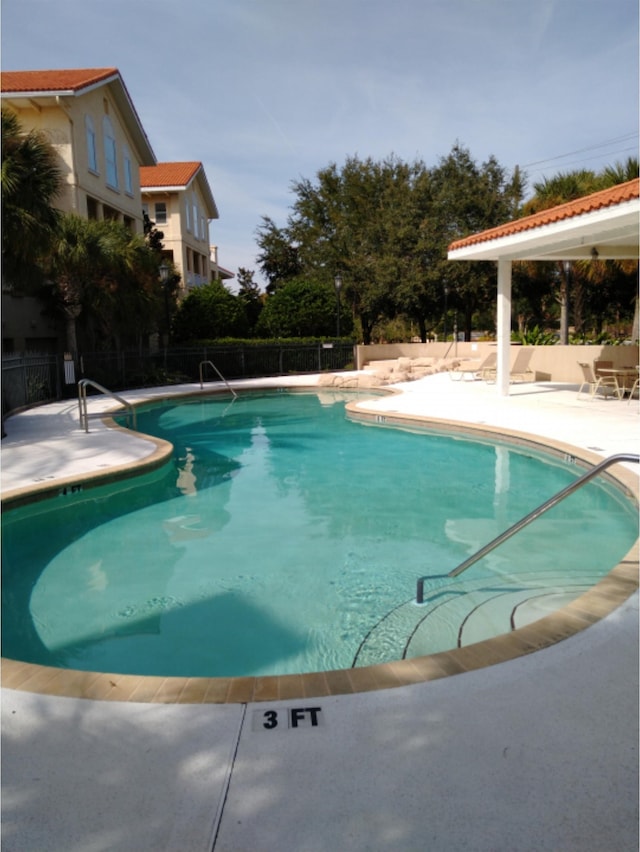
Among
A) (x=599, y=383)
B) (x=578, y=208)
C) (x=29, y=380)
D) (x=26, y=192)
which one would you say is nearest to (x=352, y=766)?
(x=26, y=192)

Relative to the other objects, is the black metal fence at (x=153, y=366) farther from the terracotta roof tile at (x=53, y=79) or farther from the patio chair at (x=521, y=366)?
the patio chair at (x=521, y=366)

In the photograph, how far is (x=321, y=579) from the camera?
585 cm

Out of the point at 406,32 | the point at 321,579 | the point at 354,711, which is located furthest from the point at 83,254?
the point at 354,711

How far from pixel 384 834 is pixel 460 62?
16.0 meters

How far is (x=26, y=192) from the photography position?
11.0 m

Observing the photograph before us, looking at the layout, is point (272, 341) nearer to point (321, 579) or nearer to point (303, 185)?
point (303, 185)

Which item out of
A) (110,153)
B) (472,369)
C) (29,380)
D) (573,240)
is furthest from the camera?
(110,153)

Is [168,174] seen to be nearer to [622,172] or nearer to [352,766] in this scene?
[622,172]

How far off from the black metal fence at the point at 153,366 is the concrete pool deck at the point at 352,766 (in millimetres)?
12678

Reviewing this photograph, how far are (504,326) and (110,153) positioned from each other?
17795mm

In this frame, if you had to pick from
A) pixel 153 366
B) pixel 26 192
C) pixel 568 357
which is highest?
pixel 26 192

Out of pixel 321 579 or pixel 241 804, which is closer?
pixel 241 804

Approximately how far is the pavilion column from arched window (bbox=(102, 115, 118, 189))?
1641 centimetres

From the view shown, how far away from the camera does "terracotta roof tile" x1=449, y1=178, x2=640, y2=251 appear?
35.0 feet
